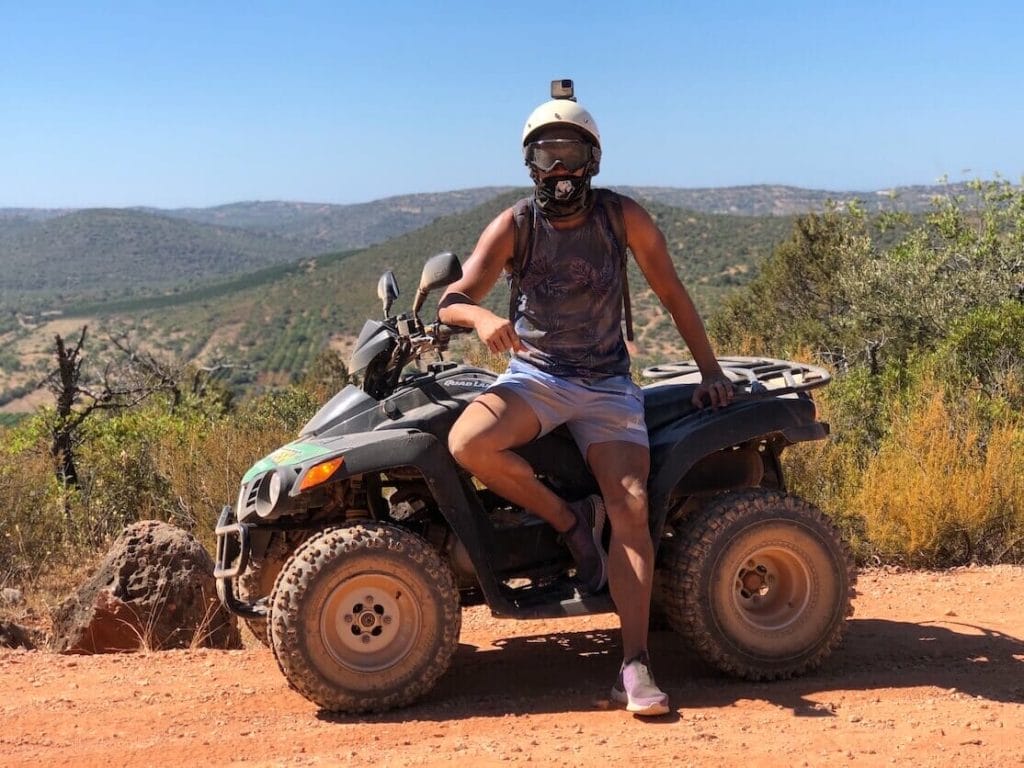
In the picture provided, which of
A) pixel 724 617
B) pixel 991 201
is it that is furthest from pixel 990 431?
pixel 991 201

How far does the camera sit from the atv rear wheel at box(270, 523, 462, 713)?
428 cm

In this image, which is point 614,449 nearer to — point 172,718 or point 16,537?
point 172,718

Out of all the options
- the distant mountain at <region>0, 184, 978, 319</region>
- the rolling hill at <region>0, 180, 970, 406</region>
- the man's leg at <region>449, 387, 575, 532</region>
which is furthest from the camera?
the distant mountain at <region>0, 184, 978, 319</region>

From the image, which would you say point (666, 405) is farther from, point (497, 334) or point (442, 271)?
point (442, 271)

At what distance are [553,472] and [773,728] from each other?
1316 millimetres

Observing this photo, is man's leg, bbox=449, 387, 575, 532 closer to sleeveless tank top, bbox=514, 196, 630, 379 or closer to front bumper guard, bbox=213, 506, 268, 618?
sleeveless tank top, bbox=514, 196, 630, 379

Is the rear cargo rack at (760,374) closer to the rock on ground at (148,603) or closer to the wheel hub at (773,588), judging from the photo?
the wheel hub at (773,588)

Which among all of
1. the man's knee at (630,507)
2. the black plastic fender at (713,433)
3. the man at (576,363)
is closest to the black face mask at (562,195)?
the man at (576,363)

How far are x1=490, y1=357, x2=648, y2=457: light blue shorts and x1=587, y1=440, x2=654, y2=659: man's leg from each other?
0.29ft

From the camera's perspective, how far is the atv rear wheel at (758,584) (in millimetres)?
4648

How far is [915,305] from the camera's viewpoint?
15766mm

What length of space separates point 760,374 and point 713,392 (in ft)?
1.56

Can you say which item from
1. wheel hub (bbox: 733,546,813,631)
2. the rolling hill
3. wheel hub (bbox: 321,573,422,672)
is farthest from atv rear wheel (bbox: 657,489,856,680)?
the rolling hill

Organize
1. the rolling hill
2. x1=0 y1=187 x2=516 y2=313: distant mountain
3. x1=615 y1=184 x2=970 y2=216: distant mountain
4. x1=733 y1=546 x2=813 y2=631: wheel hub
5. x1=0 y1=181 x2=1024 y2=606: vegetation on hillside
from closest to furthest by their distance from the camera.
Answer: x1=733 y1=546 x2=813 y2=631: wheel hub → x1=0 y1=181 x2=1024 y2=606: vegetation on hillside → the rolling hill → x1=615 y1=184 x2=970 y2=216: distant mountain → x1=0 y1=187 x2=516 y2=313: distant mountain
